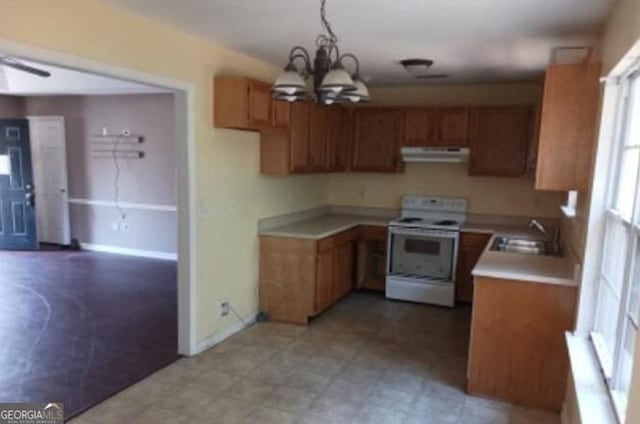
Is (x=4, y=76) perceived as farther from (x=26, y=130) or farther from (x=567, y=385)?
(x=567, y=385)

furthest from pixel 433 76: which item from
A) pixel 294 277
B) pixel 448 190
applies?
pixel 294 277

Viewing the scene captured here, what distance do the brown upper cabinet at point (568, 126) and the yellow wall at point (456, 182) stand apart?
94.0 inches

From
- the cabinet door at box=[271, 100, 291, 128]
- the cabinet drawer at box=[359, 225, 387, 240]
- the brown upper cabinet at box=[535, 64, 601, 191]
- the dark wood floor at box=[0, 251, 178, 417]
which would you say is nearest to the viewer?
the brown upper cabinet at box=[535, 64, 601, 191]

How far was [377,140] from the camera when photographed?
5617 millimetres

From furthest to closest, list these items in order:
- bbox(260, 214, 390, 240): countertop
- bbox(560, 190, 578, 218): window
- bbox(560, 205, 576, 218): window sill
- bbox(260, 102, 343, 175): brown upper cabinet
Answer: bbox(260, 214, 390, 240): countertop, bbox(260, 102, 343, 175): brown upper cabinet, bbox(560, 190, 578, 218): window, bbox(560, 205, 576, 218): window sill

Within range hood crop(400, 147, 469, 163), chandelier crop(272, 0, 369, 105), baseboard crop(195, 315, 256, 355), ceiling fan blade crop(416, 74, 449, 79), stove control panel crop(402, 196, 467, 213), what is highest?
ceiling fan blade crop(416, 74, 449, 79)

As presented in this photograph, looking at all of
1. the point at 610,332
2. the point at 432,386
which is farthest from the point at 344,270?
the point at 610,332

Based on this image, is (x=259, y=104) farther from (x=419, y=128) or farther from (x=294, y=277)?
(x=419, y=128)

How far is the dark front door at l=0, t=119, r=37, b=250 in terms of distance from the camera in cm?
727

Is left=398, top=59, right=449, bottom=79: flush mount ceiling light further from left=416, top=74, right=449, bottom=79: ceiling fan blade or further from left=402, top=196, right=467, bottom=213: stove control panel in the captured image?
left=402, top=196, right=467, bottom=213: stove control panel

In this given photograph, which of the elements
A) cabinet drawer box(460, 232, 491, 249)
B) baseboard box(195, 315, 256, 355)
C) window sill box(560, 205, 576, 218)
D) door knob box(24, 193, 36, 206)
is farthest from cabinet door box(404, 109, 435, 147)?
door knob box(24, 193, 36, 206)

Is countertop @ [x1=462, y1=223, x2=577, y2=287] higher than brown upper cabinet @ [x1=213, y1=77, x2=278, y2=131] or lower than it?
lower

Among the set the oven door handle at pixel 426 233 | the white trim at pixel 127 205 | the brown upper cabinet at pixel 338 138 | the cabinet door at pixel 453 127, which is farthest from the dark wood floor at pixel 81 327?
the cabinet door at pixel 453 127

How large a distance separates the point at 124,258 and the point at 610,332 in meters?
6.32
